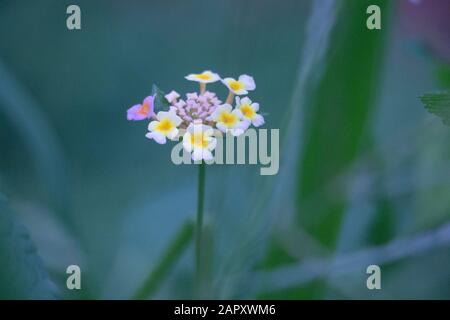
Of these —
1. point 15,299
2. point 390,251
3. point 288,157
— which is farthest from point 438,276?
point 15,299

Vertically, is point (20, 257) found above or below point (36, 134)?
below

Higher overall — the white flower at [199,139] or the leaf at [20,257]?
the white flower at [199,139]

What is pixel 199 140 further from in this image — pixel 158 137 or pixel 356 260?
pixel 356 260

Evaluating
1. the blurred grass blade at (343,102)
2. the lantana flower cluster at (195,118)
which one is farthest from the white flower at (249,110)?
the blurred grass blade at (343,102)

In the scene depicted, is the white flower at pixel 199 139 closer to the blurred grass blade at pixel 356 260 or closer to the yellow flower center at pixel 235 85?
the yellow flower center at pixel 235 85

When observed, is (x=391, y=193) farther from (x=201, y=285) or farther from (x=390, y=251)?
(x=201, y=285)

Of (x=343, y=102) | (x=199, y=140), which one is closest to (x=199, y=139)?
(x=199, y=140)

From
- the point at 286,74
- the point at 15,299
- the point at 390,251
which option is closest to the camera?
the point at 15,299

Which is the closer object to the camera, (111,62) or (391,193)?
(391,193)
